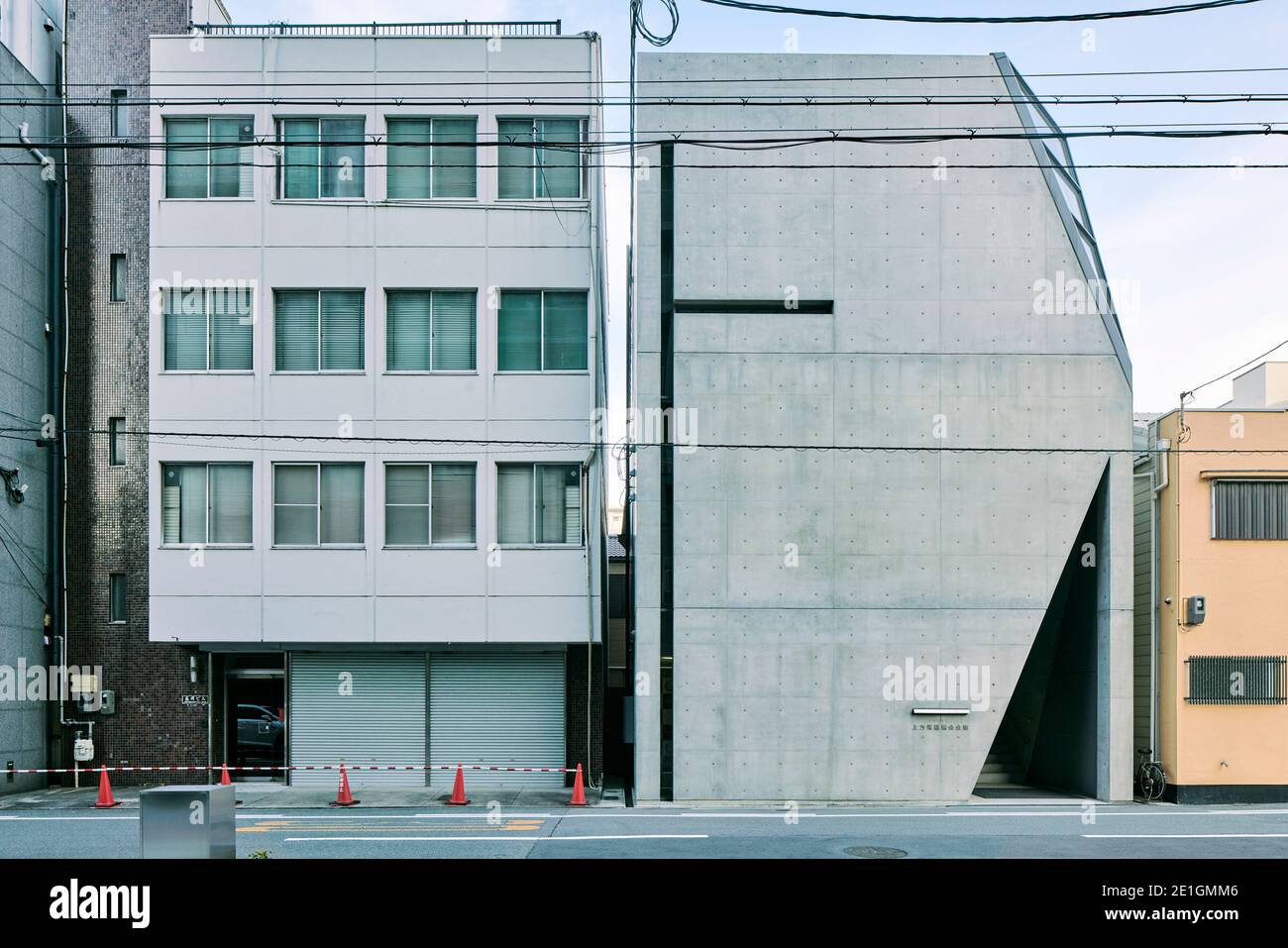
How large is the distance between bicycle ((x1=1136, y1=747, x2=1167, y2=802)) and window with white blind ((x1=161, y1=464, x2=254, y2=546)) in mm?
17152

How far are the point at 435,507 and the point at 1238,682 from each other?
15.0m

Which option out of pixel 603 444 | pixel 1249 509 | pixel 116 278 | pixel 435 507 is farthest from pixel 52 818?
pixel 1249 509

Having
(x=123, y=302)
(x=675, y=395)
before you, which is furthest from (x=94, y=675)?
(x=675, y=395)

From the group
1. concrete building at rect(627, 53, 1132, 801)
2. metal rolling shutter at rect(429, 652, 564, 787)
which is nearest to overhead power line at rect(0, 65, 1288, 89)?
concrete building at rect(627, 53, 1132, 801)

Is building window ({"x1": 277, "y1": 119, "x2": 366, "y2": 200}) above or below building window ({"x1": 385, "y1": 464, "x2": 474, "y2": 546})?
above

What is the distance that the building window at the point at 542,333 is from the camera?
22.4 m

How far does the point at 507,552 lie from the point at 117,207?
10.8m

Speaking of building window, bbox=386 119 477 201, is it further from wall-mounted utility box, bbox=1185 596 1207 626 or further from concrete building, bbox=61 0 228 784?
wall-mounted utility box, bbox=1185 596 1207 626

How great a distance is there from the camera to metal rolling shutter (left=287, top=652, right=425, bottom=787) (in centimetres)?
2264

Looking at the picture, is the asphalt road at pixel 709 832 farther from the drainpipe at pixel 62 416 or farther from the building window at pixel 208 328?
the building window at pixel 208 328

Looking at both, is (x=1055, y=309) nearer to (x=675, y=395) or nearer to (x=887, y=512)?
(x=887, y=512)

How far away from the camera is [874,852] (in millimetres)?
14656

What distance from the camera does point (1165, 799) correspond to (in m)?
20.6

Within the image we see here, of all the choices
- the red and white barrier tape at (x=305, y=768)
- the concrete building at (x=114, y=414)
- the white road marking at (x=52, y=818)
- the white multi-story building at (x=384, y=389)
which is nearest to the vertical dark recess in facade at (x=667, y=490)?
the white multi-story building at (x=384, y=389)
